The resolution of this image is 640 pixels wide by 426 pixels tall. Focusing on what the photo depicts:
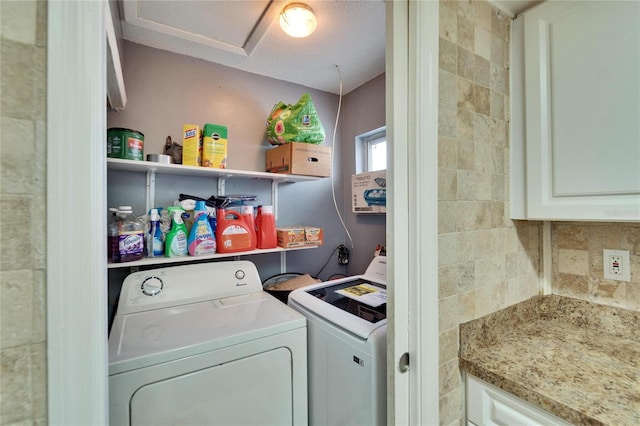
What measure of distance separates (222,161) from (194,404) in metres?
1.32

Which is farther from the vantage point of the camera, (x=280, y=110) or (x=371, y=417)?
(x=280, y=110)

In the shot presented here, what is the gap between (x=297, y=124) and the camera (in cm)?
200

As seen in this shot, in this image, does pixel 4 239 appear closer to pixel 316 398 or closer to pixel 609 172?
pixel 316 398

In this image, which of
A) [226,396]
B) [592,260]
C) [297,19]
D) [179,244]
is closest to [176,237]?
[179,244]

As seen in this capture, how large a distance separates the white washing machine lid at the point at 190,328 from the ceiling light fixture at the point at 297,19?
1.56 metres

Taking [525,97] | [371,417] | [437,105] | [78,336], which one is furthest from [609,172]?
[78,336]

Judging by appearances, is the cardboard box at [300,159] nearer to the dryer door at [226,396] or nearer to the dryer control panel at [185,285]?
the dryer control panel at [185,285]

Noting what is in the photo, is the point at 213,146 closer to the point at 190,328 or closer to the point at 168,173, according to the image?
the point at 168,173

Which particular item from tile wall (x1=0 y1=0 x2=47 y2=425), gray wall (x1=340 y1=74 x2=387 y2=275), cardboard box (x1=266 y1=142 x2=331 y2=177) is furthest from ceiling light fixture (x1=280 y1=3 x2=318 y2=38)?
tile wall (x1=0 y1=0 x2=47 y2=425)

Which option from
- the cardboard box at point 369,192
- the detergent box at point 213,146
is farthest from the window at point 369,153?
the detergent box at point 213,146

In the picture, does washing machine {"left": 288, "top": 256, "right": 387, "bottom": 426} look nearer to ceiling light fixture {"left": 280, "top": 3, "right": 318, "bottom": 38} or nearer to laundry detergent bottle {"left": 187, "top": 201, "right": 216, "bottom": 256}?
laundry detergent bottle {"left": 187, "top": 201, "right": 216, "bottom": 256}

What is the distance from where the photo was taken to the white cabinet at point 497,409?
0.84 meters

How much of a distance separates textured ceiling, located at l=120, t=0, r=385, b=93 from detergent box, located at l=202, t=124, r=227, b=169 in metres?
0.58

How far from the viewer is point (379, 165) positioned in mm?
2525
